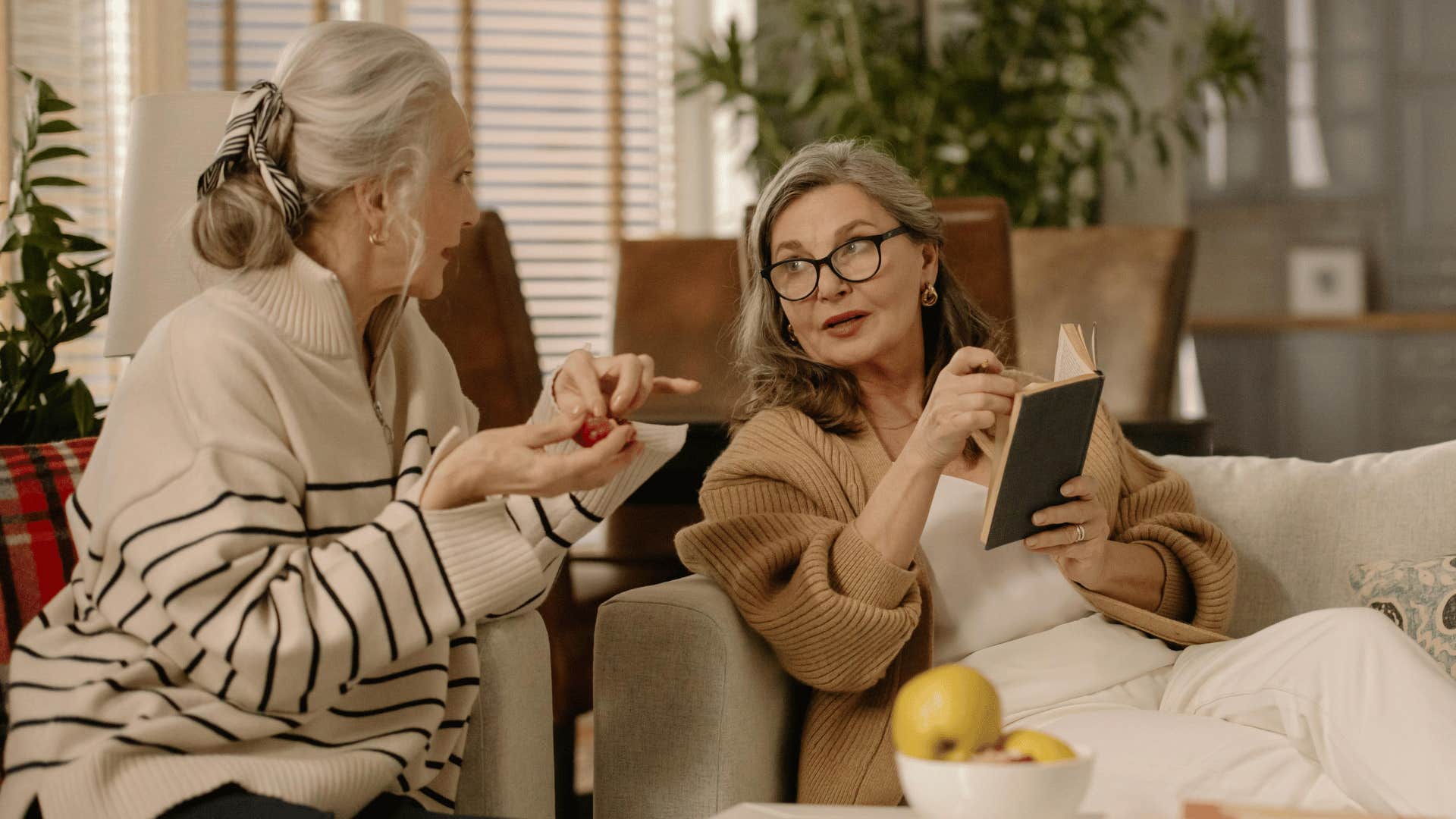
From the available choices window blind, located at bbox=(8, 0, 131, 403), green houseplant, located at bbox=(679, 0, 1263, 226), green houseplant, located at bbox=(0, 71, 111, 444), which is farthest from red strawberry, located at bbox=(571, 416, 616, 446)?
green houseplant, located at bbox=(679, 0, 1263, 226)

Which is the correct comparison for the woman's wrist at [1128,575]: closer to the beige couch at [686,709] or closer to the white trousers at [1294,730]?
the white trousers at [1294,730]

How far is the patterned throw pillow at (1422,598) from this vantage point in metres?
1.69

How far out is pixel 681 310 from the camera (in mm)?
3131

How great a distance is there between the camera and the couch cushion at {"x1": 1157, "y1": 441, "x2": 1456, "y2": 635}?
1.89 m

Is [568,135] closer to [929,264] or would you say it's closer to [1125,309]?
[1125,309]

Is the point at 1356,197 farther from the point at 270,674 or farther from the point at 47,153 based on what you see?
the point at 270,674

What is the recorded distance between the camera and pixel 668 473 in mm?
2930

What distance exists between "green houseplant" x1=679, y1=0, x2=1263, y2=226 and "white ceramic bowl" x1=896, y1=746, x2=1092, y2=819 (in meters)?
3.22

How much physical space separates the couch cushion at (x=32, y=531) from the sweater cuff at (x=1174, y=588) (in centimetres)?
130

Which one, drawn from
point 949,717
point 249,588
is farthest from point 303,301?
point 949,717

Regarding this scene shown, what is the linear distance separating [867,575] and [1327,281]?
3.60m

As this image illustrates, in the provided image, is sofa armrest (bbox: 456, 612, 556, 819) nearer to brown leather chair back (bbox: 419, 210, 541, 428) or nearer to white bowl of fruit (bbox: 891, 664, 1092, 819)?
white bowl of fruit (bbox: 891, 664, 1092, 819)

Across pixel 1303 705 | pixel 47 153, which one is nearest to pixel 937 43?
pixel 47 153

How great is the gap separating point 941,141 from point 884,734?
2.88 m
